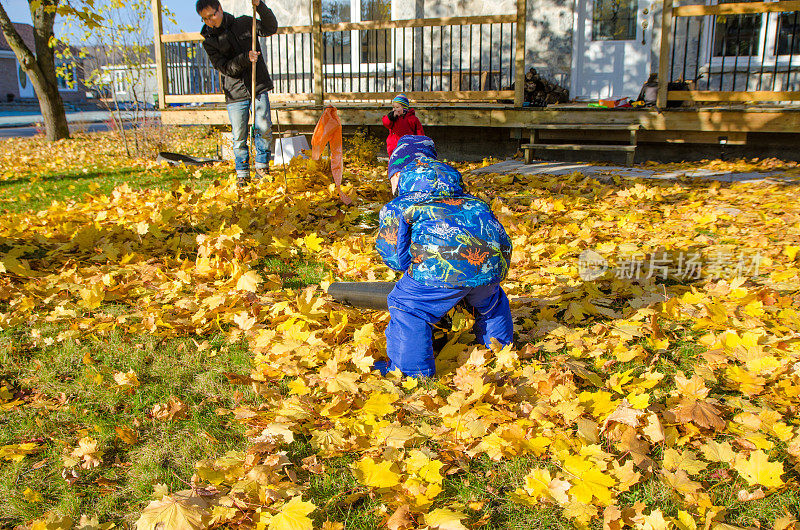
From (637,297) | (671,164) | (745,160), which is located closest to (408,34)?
(671,164)

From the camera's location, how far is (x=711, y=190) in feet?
20.3

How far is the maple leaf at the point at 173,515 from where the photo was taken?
171 cm

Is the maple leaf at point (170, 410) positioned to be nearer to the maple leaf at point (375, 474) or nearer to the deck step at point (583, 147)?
the maple leaf at point (375, 474)

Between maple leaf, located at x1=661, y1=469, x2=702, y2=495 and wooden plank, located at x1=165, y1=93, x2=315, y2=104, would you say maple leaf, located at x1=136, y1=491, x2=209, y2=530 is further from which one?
wooden plank, located at x1=165, y1=93, x2=315, y2=104

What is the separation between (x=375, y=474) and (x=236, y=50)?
5788 millimetres

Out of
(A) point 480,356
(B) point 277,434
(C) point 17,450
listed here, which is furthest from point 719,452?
(C) point 17,450

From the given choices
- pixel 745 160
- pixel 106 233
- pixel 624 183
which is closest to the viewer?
pixel 106 233

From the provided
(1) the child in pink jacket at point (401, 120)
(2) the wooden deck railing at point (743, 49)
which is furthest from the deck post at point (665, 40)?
(1) the child in pink jacket at point (401, 120)

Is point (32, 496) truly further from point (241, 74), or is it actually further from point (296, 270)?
point (241, 74)

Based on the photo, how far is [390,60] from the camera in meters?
12.4

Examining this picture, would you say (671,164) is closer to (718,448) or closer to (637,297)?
(637,297)

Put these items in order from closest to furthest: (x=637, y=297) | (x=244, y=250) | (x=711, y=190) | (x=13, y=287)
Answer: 1. (x=637, y=297)
2. (x=13, y=287)
3. (x=244, y=250)
4. (x=711, y=190)

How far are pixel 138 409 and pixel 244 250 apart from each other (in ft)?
6.45

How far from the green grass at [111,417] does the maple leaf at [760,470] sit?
1.75 meters
